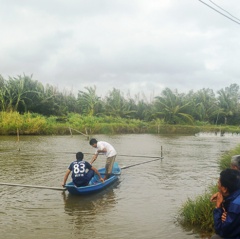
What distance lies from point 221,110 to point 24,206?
121ft

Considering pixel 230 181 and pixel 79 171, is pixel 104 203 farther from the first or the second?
pixel 230 181

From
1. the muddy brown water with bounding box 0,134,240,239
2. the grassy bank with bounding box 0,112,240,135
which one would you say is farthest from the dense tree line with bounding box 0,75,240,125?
the muddy brown water with bounding box 0,134,240,239

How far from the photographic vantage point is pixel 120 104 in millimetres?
40781

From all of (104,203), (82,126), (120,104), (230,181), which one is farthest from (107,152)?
(120,104)

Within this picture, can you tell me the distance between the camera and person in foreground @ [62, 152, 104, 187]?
8.41 m

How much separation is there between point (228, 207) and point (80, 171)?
5.55 m

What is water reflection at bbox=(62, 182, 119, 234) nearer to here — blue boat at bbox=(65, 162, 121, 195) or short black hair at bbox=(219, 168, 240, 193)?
blue boat at bbox=(65, 162, 121, 195)

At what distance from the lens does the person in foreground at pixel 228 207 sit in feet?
10.7

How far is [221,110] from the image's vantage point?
41.8 m

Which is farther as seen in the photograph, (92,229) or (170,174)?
(170,174)

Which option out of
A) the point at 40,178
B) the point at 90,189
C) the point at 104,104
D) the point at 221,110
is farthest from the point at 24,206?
the point at 221,110

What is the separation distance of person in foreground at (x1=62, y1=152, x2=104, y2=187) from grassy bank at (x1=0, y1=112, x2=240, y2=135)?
55.7ft

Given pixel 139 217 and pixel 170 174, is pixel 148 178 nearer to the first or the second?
pixel 170 174

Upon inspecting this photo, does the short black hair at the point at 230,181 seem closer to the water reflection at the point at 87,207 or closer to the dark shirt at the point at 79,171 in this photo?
the water reflection at the point at 87,207
